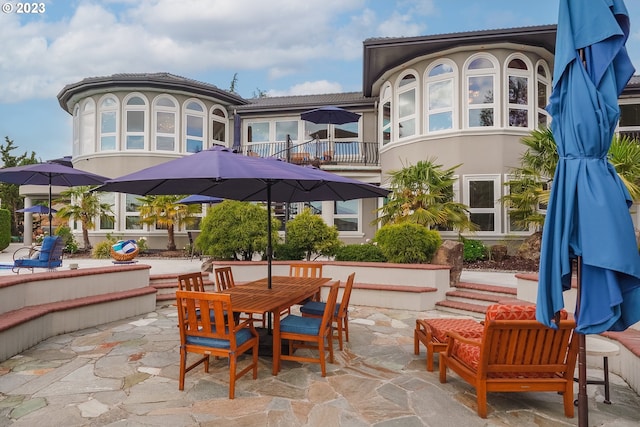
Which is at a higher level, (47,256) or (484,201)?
(484,201)

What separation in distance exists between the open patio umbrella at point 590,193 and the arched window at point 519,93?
11.2 m

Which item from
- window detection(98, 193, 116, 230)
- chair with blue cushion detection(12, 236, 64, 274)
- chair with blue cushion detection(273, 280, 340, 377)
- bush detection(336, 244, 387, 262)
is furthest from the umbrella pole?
window detection(98, 193, 116, 230)

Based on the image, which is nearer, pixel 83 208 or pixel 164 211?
pixel 164 211

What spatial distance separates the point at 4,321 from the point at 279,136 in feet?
46.7

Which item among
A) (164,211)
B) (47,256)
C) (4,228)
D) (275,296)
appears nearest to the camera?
(275,296)

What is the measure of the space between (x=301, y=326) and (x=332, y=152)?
510 inches

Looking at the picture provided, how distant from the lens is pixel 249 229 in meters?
9.38

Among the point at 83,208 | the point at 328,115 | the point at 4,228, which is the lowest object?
the point at 4,228

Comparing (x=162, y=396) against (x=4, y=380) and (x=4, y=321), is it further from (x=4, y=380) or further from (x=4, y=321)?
(x=4, y=321)

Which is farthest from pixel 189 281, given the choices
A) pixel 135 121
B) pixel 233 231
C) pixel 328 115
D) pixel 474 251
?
pixel 135 121

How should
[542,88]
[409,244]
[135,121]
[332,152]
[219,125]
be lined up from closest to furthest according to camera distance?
1. [409,244]
2. [542,88]
3. [135,121]
4. [332,152]
5. [219,125]

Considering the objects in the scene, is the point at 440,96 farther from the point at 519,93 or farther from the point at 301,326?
the point at 301,326

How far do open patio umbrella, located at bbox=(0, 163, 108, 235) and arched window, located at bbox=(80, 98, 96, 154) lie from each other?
916 cm

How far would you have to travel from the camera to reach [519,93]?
12906mm
